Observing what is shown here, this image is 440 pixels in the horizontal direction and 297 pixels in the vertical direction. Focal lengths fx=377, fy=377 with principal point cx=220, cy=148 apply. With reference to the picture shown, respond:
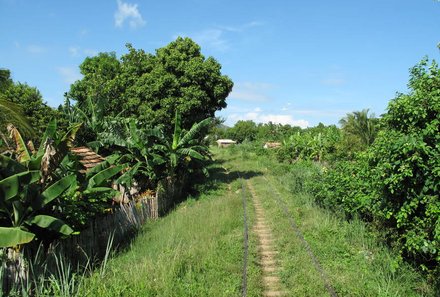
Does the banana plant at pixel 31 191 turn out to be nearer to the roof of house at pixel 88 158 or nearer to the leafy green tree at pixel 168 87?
the roof of house at pixel 88 158

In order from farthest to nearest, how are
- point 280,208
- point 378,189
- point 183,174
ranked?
point 183,174 < point 280,208 < point 378,189

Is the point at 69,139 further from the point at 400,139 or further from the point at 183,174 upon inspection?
the point at 183,174

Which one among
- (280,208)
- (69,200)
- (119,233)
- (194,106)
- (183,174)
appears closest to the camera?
(69,200)

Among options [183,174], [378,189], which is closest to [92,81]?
[183,174]

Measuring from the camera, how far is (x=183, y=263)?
335 inches

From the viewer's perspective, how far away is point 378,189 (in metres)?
8.11

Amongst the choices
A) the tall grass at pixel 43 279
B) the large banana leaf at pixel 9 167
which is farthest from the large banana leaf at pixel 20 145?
the tall grass at pixel 43 279

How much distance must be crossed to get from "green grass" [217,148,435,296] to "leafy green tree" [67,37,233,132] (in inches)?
442

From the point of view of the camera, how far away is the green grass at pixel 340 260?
24.3 ft

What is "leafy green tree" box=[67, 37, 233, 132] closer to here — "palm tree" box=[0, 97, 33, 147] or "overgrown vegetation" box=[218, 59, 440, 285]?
"palm tree" box=[0, 97, 33, 147]

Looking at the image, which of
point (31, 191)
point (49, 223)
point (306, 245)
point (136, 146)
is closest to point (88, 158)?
point (136, 146)

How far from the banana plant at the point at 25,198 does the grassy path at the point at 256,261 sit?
1.54 metres

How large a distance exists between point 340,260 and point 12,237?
7163mm

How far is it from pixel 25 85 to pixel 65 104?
607 cm
